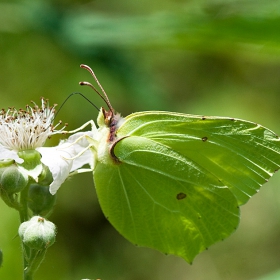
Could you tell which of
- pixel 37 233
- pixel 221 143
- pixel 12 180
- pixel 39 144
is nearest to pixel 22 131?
pixel 39 144

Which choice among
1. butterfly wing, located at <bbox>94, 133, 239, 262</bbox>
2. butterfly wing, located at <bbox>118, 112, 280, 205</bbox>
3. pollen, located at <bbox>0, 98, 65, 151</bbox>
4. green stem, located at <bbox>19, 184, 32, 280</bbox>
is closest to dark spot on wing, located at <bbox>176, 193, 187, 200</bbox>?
butterfly wing, located at <bbox>94, 133, 239, 262</bbox>

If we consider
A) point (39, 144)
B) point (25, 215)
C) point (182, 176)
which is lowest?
point (182, 176)

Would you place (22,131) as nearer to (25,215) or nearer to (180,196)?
(25,215)

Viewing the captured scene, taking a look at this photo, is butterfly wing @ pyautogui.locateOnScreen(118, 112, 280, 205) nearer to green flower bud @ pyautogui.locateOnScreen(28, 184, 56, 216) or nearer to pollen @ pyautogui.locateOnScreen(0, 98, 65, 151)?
pollen @ pyautogui.locateOnScreen(0, 98, 65, 151)

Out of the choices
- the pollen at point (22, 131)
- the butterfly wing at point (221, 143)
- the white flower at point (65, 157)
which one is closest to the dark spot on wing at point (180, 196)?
the butterfly wing at point (221, 143)

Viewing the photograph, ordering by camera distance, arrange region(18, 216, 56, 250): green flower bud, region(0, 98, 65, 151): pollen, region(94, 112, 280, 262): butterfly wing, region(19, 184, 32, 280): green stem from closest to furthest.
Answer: region(18, 216, 56, 250): green flower bud → region(19, 184, 32, 280): green stem → region(0, 98, 65, 151): pollen → region(94, 112, 280, 262): butterfly wing

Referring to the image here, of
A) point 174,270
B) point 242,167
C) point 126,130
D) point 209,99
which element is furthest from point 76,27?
point 174,270
